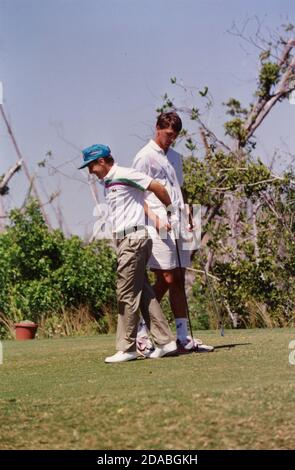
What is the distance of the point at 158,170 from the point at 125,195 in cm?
58

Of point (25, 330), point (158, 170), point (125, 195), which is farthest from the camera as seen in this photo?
point (25, 330)

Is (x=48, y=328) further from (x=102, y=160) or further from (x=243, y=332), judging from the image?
(x=102, y=160)

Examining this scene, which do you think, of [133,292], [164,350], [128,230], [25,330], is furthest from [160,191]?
[25,330]

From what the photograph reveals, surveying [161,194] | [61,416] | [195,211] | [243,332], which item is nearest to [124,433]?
[61,416]

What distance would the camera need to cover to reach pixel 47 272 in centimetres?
1873

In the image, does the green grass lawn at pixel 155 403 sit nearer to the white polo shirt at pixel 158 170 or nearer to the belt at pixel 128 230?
the belt at pixel 128 230

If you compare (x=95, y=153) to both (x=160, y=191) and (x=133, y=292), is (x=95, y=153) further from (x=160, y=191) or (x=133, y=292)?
(x=133, y=292)

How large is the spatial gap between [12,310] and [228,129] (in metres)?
4.85

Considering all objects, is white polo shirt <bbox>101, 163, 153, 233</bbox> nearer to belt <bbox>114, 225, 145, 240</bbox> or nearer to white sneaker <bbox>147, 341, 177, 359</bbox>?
belt <bbox>114, 225, 145, 240</bbox>

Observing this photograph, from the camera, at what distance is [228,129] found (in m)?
18.7

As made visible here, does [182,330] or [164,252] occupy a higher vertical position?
[164,252]

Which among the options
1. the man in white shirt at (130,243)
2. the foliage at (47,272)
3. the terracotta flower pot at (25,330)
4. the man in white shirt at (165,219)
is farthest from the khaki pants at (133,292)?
the foliage at (47,272)

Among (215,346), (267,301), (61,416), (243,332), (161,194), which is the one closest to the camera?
(61,416)

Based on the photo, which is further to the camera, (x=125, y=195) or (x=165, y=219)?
(x=165, y=219)
